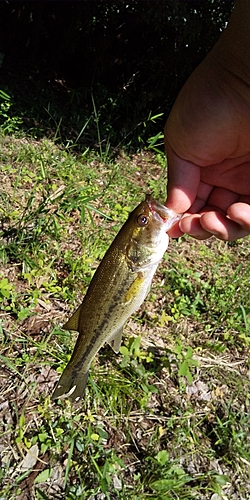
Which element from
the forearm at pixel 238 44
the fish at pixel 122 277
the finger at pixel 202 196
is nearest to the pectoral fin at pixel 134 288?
the fish at pixel 122 277

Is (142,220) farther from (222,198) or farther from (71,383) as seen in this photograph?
(71,383)

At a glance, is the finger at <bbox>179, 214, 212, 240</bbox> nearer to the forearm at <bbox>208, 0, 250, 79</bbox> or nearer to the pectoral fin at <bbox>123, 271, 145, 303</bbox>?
the pectoral fin at <bbox>123, 271, 145, 303</bbox>

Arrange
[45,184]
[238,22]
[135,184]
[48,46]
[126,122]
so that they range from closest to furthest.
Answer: [238,22], [45,184], [135,184], [126,122], [48,46]

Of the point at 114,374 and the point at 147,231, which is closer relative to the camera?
the point at 147,231

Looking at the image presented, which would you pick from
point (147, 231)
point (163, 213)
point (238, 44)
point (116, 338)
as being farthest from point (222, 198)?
point (116, 338)

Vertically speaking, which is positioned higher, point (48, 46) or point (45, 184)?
point (48, 46)

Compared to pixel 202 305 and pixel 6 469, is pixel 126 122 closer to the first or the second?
pixel 202 305

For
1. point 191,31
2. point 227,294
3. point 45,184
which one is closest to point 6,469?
point 227,294
